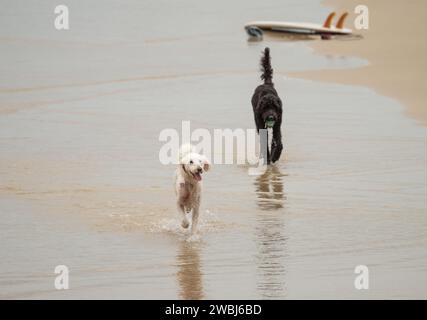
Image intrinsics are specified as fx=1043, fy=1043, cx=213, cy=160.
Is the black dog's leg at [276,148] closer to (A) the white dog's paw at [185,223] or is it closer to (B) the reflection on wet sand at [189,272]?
(A) the white dog's paw at [185,223]

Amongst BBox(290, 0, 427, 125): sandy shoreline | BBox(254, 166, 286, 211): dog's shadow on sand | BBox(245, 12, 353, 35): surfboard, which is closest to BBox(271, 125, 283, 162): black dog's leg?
BBox(254, 166, 286, 211): dog's shadow on sand

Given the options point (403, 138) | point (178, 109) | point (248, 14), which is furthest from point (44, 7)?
point (403, 138)

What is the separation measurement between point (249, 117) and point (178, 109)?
121 centimetres

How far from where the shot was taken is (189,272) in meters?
8.26

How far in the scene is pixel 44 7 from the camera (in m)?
Result: 32.8

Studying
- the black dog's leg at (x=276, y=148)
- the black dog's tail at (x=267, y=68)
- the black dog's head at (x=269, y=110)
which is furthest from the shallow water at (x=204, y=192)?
the black dog's tail at (x=267, y=68)

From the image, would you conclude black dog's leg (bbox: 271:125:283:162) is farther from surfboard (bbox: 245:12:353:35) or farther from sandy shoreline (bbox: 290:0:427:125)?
surfboard (bbox: 245:12:353:35)

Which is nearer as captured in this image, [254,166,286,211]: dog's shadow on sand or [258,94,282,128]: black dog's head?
[254,166,286,211]: dog's shadow on sand

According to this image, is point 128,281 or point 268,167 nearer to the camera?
point 128,281

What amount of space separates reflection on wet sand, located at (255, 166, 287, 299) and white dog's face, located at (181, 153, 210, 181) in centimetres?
79

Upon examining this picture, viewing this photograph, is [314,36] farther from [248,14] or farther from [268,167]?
[268,167]

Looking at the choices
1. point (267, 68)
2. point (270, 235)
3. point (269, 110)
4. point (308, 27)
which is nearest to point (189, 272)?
point (270, 235)

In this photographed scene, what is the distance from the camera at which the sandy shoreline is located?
17.4 m

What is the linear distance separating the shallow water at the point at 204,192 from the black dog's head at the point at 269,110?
1.78 ft
